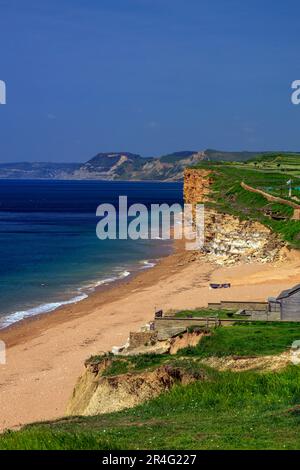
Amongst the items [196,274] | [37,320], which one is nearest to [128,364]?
[37,320]

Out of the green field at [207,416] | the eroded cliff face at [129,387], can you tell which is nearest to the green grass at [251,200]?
the green field at [207,416]

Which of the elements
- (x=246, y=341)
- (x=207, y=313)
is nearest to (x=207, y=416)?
(x=246, y=341)

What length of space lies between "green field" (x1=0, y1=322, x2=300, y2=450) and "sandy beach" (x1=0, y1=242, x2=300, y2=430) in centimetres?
604

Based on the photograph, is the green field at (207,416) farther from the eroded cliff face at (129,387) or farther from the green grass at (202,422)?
the eroded cliff face at (129,387)

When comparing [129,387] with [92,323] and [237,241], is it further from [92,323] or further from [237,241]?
[237,241]

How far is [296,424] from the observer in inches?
579

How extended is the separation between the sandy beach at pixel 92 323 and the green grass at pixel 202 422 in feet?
23.5

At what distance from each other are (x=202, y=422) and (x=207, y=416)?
966 mm

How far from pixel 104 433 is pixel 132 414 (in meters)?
3.53

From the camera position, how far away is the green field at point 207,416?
43.3 ft

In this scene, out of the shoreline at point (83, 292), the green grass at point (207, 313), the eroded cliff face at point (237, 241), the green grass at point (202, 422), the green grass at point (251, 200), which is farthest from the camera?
the green grass at point (251, 200)

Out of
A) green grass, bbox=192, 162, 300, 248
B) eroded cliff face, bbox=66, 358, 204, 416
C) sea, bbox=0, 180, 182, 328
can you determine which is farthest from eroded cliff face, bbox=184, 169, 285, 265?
eroded cliff face, bbox=66, 358, 204, 416

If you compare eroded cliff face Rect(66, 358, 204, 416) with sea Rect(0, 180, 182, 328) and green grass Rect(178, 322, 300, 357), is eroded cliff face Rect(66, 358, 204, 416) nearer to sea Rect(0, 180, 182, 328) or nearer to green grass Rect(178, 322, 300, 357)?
green grass Rect(178, 322, 300, 357)

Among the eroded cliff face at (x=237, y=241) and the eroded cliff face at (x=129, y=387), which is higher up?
the eroded cliff face at (x=237, y=241)
